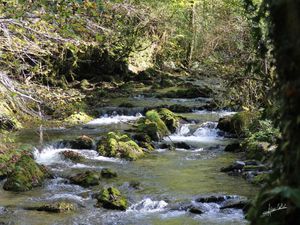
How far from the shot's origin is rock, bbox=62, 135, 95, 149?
14.4 meters

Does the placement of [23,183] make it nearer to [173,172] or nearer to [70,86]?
[173,172]

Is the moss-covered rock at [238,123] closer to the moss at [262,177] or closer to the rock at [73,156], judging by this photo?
the rock at [73,156]

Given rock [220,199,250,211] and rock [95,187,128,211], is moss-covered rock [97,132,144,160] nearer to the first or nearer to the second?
rock [95,187,128,211]

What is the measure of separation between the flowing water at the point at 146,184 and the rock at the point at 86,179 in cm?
16

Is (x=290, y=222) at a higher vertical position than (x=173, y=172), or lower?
higher

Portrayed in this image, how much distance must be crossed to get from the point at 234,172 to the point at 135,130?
5.42 metres

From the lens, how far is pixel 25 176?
10766mm

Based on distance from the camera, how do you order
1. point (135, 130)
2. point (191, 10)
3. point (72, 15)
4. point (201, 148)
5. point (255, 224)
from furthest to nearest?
point (191, 10), point (135, 130), point (201, 148), point (72, 15), point (255, 224)

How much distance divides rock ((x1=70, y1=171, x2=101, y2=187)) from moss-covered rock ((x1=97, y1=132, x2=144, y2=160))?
8.47 ft

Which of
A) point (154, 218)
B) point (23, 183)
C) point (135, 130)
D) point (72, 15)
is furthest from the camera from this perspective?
point (135, 130)

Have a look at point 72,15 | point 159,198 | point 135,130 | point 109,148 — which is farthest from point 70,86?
point 72,15

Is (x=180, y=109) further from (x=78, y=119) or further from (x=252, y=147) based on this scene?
(x=252, y=147)

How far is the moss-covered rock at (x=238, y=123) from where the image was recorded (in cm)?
1578

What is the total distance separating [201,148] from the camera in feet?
49.3
